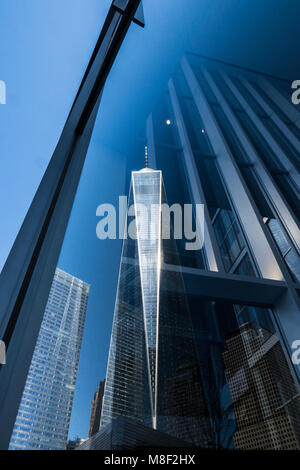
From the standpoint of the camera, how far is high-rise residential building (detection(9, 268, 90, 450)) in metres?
0.43

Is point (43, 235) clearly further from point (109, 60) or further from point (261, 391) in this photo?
point (261, 391)

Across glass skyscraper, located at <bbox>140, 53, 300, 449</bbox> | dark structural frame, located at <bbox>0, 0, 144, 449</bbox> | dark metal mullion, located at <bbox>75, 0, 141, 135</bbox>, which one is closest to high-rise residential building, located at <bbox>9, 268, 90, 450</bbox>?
dark structural frame, located at <bbox>0, 0, 144, 449</bbox>

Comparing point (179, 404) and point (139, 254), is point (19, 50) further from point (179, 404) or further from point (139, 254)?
point (179, 404)

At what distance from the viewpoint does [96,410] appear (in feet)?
1.65

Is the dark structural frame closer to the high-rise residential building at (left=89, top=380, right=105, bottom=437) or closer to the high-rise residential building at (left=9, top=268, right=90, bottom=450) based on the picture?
the high-rise residential building at (left=9, top=268, right=90, bottom=450)

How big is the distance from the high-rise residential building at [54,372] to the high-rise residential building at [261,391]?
517 millimetres

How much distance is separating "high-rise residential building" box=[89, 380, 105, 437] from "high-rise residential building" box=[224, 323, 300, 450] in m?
0.44

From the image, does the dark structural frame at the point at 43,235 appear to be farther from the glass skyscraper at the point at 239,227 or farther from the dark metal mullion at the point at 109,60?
the glass skyscraper at the point at 239,227

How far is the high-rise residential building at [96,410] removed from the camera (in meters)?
0.48

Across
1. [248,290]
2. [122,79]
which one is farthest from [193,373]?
[122,79]

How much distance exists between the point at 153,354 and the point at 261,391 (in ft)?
1.76

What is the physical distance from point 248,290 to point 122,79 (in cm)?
125

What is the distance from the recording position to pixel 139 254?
1.05 meters
